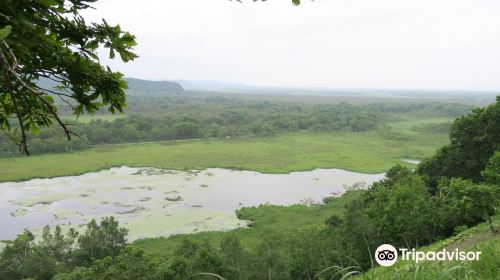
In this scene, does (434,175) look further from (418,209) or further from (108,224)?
(108,224)

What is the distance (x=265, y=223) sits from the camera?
933 inches

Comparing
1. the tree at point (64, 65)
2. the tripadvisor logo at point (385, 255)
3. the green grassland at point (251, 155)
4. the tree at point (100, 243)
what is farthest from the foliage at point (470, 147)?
the green grassland at point (251, 155)

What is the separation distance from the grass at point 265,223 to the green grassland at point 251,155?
42.3 feet

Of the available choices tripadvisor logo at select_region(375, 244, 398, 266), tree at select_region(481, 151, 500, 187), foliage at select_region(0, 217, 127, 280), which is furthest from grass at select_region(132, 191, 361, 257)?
tripadvisor logo at select_region(375, 244, 398, 266)

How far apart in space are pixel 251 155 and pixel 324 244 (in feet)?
110

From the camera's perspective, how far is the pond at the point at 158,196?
80.7 feet

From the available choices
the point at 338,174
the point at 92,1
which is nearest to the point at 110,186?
the point at 338,174

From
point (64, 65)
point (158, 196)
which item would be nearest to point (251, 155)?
point (158, 196)

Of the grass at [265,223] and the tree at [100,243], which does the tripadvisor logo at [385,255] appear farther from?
the tree at [100,243]

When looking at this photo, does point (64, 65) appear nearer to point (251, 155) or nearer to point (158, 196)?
point (158, 196)

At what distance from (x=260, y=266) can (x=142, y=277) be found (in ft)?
14.4

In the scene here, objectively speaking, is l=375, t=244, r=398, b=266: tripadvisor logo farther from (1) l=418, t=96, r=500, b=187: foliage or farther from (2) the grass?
(1) l=418, t=96, r=500, b=187: foliage

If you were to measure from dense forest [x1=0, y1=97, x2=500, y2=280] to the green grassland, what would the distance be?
2154cm

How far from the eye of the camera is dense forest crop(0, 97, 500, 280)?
12562mm
